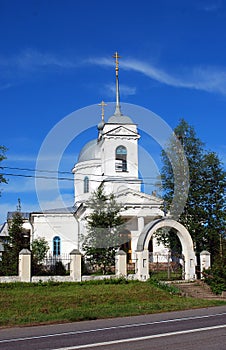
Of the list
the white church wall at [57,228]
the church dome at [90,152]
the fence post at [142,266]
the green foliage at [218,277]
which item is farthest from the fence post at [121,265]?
the church dome at [90,152]

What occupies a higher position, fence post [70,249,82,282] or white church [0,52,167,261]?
white church [0,52,167,261]

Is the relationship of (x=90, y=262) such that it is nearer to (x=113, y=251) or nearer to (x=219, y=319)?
(x=113, y=251)

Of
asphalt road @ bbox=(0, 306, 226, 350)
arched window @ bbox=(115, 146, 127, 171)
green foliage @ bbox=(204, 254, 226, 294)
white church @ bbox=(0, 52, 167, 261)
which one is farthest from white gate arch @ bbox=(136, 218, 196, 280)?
arched window @ bbox=(115, 146, 127, 171)

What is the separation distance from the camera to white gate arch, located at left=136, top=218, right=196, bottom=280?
1042 inches

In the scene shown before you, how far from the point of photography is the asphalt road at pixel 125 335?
9.78m

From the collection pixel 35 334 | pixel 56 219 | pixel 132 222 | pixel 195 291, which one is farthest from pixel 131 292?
pixel 56 219

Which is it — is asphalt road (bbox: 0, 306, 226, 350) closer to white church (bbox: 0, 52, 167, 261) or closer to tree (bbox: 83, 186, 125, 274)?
tree (bbox: 83, 186, 125, 274)

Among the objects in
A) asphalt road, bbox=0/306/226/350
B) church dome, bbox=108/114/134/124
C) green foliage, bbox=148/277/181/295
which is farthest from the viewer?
church dome, bbox=108/114/134/124

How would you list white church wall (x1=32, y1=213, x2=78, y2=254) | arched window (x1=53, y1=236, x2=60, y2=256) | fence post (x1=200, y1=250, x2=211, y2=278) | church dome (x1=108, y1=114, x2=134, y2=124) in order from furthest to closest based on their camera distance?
1. white church wall (x1=32, y1=213, x2=78, y2=254)
2. arched window (x1=53, y1=236, x2=60, y2=256)
3. church dome (x1=108, y1=114, x2=134, y2=124)
4. fence post (x1=200, y1=250, x2=211, y2=278)

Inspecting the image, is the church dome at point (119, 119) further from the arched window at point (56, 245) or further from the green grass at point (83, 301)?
the green grass at point (83, 301)

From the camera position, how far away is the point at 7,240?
3156 cm

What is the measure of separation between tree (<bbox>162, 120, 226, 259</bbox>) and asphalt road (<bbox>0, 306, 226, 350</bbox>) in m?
16.9

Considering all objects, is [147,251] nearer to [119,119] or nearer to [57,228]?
[119,119]

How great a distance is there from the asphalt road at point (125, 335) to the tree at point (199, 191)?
667 inches
